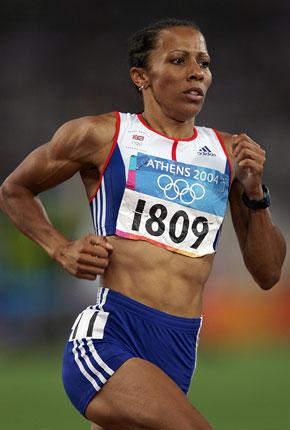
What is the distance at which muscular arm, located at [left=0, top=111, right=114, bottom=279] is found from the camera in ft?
12.9

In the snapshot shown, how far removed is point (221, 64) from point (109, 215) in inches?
385

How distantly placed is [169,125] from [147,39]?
408 mm

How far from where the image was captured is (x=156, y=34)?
4.23 meters

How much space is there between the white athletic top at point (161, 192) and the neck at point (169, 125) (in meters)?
0.06

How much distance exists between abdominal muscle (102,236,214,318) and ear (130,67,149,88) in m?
0.80

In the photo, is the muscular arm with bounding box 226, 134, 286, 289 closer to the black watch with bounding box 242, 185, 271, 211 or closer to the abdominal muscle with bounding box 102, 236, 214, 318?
the black watch with bounding box 242, 185, 271, 211


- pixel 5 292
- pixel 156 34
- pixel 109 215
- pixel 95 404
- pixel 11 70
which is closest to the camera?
pixel 95 404

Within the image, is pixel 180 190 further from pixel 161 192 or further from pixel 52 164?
pixel 52 164

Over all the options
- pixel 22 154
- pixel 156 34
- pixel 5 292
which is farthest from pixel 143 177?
pixel 22 154

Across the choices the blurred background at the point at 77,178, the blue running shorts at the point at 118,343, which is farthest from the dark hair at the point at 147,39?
the blurred background at the point at 77,178

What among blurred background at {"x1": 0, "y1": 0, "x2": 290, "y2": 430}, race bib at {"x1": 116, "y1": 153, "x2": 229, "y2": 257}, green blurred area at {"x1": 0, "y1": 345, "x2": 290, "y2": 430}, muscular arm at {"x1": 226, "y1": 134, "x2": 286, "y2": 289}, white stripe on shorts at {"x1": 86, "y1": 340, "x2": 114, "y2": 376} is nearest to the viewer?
white stripe on shorts at {"x1": 86, "y1": 340, "x2": 114, "y2": 376}

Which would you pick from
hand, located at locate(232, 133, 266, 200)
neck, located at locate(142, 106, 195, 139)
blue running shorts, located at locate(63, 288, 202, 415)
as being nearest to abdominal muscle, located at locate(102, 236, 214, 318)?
blue running shorts, located at locate(63, 288, 202, 415)

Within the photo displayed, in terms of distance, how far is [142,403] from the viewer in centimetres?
345

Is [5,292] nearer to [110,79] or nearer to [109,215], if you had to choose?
[110,79]
